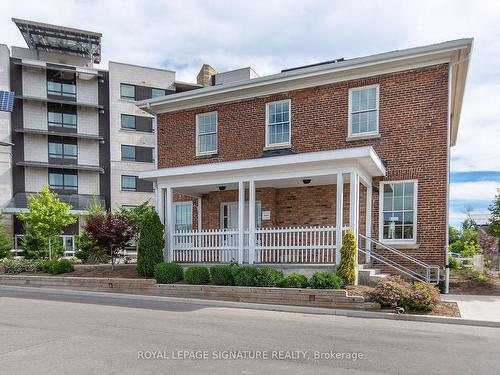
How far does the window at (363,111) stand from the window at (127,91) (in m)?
27.2

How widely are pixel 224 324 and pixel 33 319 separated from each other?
160 inches

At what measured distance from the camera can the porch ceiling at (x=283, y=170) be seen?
9.91 m

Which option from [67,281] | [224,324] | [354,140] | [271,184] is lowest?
[67,281]

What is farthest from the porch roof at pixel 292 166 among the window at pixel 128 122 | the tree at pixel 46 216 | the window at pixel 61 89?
the window at pixel 61 89

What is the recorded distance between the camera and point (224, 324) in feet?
23.7

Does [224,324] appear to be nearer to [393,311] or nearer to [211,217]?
[393,311]

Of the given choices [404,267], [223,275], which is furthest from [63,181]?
[404,267]

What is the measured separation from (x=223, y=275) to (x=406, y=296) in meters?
4.70

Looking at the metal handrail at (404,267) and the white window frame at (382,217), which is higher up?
the white window frame at (382,217)

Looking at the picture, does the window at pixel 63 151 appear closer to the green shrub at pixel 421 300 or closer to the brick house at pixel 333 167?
the brick house at pixel 333 167

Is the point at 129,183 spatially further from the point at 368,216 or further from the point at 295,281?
the point at 295,281

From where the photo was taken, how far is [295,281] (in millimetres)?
9391

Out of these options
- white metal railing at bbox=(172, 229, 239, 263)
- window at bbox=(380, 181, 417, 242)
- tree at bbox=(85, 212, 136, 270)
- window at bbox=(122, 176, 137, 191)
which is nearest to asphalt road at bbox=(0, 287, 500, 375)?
white metal railing at bbox=(172, 229, 239, 263)

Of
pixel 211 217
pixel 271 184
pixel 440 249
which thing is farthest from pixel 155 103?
pixel 440 249
